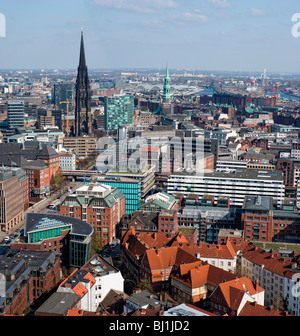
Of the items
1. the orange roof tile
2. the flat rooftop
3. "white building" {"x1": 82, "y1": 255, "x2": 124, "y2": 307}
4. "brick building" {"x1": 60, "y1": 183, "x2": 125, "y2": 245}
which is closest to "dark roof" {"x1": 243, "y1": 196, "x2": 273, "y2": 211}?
the flat rooftop

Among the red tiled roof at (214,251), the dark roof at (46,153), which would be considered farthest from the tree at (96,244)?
the dark roof at (46,153)

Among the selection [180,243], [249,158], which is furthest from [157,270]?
[249,158]

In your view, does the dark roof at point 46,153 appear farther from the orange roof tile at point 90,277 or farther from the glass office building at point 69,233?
the orange roof tile at point 90,277

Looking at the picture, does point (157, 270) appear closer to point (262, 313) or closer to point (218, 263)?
point (218, 263)

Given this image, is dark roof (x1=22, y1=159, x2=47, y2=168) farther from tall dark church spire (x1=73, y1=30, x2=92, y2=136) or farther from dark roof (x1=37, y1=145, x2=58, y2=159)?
tall dark church spire (x1=73, y1=30, x2=92, y2=136)
